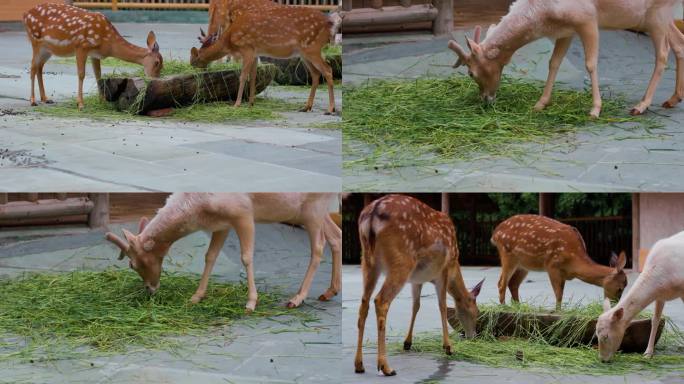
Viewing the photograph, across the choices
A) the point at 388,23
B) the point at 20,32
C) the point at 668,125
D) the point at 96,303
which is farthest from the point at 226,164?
the point at 20,32

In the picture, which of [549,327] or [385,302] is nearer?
[385,302]

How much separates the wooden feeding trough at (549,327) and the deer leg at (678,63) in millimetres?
1754

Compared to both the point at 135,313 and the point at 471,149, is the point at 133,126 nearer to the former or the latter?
the point at 135,313

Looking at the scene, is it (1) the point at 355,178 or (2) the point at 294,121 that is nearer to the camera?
(1) the point at 355,178

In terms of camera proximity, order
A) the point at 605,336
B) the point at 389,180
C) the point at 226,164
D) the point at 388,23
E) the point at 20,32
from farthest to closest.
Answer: the point at 20,32 < the point at 388,23 < the point at 226,164 < the point at 389,180 < the point at 605,336

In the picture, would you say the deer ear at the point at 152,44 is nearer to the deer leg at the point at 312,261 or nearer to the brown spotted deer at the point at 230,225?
the brown spotted deer at the point at 230,225

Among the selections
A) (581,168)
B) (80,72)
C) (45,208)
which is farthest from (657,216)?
(45,208)

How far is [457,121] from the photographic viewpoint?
21.7 feet

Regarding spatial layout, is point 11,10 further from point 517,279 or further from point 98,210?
point 517,279

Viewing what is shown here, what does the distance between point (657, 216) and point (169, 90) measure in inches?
152

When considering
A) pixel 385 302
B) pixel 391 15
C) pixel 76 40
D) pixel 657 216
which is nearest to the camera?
pixel 385 302

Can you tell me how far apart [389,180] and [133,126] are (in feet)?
7.17

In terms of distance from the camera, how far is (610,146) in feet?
20.0

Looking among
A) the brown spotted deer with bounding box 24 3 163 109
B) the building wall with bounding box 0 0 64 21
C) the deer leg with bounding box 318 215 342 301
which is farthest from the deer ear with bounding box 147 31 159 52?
the building wall with bounding box 0 0 64 21
